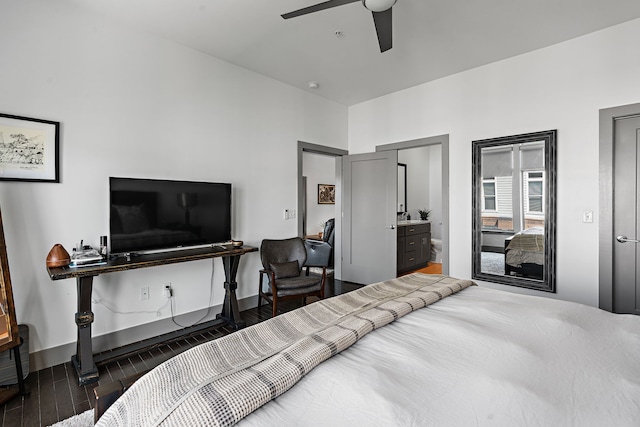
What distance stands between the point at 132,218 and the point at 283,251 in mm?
1679

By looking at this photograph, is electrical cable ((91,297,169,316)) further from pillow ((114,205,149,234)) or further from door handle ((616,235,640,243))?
door handle ((616,235,640,243))

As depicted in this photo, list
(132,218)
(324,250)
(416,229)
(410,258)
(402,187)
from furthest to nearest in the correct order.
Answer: (402,187) < (416,229) < (410,258) < (324,250) < (132,218)

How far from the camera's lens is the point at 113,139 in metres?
2.76

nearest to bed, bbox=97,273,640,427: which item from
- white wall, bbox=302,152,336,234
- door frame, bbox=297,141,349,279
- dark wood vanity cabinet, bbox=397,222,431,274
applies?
door frame, bbox=297,141,349,279

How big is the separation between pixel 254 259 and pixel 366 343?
2721mm

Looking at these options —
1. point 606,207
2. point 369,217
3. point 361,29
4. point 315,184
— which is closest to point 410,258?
point 369,217

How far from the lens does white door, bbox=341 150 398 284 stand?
14.8ft

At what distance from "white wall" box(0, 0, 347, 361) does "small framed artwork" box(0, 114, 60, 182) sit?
0.06 meters

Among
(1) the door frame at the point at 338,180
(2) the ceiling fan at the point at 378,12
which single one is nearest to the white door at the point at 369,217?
(1) the door frame at the point at 338,180

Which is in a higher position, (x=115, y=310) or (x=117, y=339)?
(x=115, y=310)

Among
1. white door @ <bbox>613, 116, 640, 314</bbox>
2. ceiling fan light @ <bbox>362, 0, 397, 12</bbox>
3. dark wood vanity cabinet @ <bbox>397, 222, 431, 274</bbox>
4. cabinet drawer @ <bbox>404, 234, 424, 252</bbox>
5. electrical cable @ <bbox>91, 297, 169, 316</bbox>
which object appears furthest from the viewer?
cabinet drawer @ <bbox>404, 234, 424, 252</bbox>

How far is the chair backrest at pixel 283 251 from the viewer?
3.66 m

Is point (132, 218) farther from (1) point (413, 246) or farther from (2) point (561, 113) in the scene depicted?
(1) point (413, 246)

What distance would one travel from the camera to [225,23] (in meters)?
2.79
